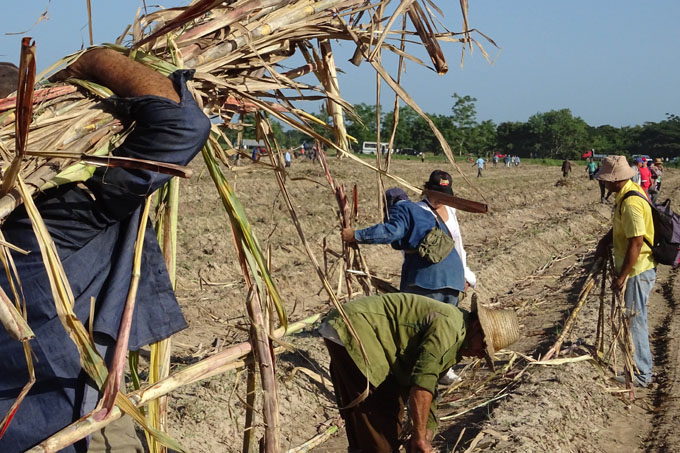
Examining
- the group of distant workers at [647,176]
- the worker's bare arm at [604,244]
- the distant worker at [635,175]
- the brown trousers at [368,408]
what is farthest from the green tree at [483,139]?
the brown trousers at [368,408]

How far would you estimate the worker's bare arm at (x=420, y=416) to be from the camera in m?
3.35

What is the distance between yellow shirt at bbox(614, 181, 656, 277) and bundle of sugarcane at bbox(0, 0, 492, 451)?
3517mm

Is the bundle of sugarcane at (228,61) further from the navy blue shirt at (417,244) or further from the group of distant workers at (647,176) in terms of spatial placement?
the group of distant workers at (647,176)

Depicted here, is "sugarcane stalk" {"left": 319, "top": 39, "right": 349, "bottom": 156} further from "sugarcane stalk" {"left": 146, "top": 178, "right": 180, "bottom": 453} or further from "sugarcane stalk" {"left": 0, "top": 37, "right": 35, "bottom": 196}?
"sugarcane stalk" {"left": 0, "top": 37, "right": 35, "bottom": 196}

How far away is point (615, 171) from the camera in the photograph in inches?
227

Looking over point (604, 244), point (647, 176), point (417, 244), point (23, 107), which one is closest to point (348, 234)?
point (417, 244)

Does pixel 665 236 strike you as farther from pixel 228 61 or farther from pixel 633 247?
pixel 228 61

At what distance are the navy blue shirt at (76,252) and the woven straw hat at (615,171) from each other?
4384mm

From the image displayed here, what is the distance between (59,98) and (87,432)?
0.85m

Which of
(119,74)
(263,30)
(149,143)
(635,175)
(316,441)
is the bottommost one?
(316,441)

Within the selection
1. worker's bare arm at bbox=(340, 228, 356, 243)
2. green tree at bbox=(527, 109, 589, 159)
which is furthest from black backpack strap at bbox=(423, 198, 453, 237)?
green tree at bbox=(527, 109, 589, 159)

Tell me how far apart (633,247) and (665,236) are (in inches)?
13.0

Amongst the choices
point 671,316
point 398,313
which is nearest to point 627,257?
point 398,313

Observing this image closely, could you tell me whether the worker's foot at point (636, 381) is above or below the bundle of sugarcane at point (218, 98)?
below
